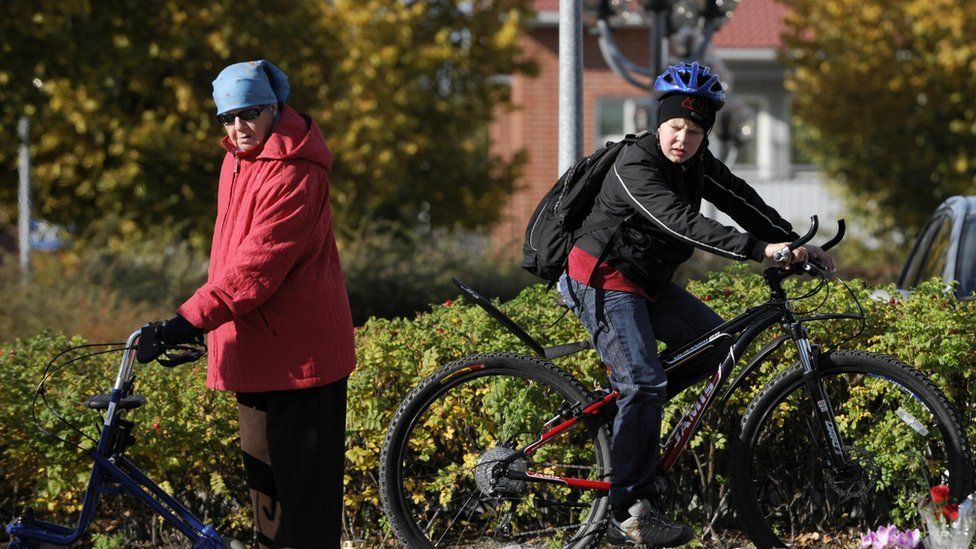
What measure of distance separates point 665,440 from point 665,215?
117 centimetres

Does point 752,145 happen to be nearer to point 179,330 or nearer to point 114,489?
point 114,489

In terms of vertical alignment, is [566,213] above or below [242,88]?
below

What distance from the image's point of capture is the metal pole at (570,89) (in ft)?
24.0

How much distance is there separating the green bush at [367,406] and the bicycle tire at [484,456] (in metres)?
0.28

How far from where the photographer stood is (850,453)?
498 cm

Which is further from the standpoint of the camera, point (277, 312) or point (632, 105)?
point (632, 105)

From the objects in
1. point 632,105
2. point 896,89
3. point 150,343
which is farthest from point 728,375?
point 632,105

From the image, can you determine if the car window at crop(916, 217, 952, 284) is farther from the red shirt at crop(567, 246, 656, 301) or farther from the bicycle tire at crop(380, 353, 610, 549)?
the red shirt at crop(567, 246, 656, 301)

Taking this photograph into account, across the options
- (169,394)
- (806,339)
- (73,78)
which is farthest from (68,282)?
(806,339)

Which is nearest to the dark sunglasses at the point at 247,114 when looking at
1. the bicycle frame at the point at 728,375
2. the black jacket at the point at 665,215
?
the black jacket at the point at 665,215

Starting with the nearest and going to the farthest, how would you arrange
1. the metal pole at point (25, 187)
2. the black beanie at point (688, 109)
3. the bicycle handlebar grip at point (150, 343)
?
the bicycle handlebar grip at point (150, 343)
the black beanie at point (688, 109)
the metal pole at point (25, 187)

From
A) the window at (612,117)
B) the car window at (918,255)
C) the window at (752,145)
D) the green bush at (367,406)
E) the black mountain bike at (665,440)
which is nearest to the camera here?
the black mountain bike at (665,440)

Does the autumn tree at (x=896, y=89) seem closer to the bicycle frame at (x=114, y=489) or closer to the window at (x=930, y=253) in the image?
the window at (x=930, y=253)

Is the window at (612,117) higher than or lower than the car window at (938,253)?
higher
